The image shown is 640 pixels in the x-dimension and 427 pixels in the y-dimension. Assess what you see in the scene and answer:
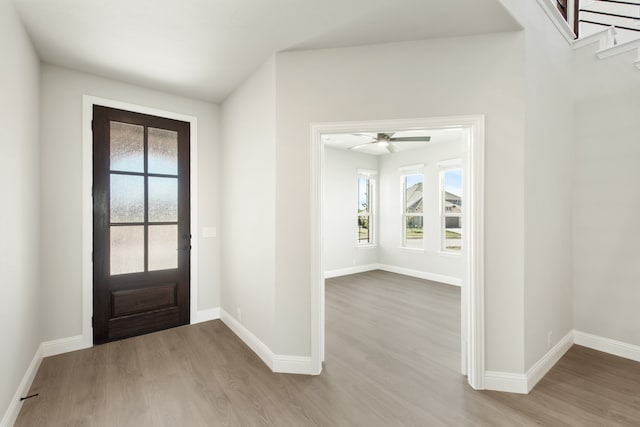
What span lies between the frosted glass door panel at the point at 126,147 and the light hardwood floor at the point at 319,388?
1932 millimetres

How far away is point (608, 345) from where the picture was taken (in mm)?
2875

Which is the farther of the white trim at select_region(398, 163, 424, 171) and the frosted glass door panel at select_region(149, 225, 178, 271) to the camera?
the white trim at select_region(398, 163, 424, 171)

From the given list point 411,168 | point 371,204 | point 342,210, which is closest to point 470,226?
point 342,210

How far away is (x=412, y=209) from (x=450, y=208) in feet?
2.91

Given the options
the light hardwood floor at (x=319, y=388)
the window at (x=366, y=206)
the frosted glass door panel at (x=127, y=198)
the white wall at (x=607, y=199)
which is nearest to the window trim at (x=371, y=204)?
the window at (x=366, y=206)

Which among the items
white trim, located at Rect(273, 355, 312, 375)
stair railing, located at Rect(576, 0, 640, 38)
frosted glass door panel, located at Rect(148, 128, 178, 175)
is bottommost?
white trim, located at Rect(273, 355, 312, 375)

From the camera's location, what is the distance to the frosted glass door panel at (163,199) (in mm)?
3336

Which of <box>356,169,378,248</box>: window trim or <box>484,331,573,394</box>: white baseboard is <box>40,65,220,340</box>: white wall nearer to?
<box>484,331,573,394</box>: white baseboard

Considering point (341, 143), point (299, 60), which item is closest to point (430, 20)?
point (299, 60)

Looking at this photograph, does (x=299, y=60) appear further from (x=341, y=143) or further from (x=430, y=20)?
(x=341, y=143)

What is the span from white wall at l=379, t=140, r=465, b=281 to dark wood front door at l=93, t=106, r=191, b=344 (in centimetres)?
463

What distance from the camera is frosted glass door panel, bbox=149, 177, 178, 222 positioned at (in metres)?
3.34

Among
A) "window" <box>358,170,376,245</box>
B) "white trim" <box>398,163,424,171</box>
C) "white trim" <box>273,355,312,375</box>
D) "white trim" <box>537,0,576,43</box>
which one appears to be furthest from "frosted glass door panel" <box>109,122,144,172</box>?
"white trim" <box>398,163,424,171</box>

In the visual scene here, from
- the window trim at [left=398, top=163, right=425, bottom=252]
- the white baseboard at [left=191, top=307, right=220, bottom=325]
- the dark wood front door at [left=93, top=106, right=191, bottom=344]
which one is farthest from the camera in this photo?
the window trim at [left=398, top=163, right=425, bottom=252]
